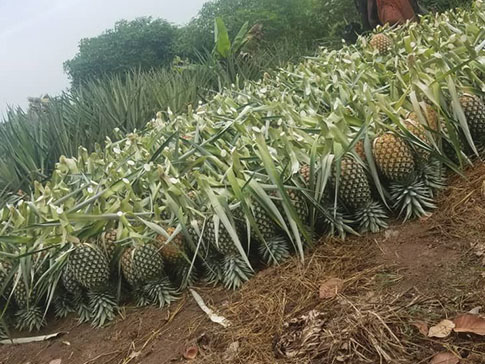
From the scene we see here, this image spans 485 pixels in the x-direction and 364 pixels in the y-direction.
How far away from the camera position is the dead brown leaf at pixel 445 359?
1.11 metres

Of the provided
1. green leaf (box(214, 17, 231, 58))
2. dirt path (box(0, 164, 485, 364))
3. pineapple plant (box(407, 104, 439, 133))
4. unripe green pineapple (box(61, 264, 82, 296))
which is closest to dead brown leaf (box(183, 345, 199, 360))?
dirt path (box(0, 164, 485, 364))

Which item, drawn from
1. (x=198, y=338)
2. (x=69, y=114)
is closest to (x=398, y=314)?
(x=198, y=338)

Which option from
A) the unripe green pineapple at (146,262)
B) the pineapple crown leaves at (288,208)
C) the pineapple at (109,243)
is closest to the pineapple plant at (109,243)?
the pineapple at (109,243)

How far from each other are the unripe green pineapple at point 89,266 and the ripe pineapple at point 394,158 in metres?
1.03

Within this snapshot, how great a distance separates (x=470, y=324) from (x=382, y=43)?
8.96 ft

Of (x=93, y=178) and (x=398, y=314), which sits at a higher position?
(x=93, y=178)

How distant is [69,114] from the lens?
4.32 metres

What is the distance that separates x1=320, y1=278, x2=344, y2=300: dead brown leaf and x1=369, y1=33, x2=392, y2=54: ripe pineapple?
232 centimetres

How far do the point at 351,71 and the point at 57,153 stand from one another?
199 centimetres

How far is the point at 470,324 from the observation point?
118 cm

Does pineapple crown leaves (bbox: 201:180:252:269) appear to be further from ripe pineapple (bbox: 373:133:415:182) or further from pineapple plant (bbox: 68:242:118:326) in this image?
ripe pineapple (bbox: 373:133:415:182)

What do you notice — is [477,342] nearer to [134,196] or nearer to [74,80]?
[134,196]

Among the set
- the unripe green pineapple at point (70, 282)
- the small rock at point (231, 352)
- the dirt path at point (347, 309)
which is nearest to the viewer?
the dirt path at point (347, 309)

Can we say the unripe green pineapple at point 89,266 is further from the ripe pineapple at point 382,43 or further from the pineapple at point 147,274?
the ripe pineapple at point 382,43
